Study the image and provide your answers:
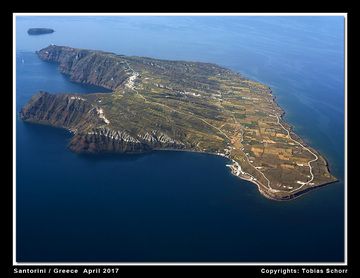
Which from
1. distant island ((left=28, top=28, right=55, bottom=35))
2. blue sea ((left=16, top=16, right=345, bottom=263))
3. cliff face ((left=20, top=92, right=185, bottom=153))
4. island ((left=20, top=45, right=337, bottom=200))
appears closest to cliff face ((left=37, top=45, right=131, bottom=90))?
island ((left=20, top=45, right=337, bottom=200))

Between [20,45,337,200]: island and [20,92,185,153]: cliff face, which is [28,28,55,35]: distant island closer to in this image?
[20,45,337,200]: island

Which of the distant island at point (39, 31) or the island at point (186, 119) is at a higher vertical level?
the island at point (186, 119)

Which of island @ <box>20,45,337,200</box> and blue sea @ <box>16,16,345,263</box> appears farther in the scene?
island @ <box>20,45,337,200</box>

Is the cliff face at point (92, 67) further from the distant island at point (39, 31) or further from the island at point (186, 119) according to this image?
the distant island at point (39, 31)

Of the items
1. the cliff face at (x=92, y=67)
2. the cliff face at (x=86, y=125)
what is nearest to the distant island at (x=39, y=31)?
the cliff face at (x=92, y=67)

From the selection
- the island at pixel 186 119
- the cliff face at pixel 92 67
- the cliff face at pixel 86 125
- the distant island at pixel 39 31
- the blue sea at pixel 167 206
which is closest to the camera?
the blue sea at pixel 167 206

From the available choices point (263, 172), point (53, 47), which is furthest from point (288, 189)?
point (53, 47)
